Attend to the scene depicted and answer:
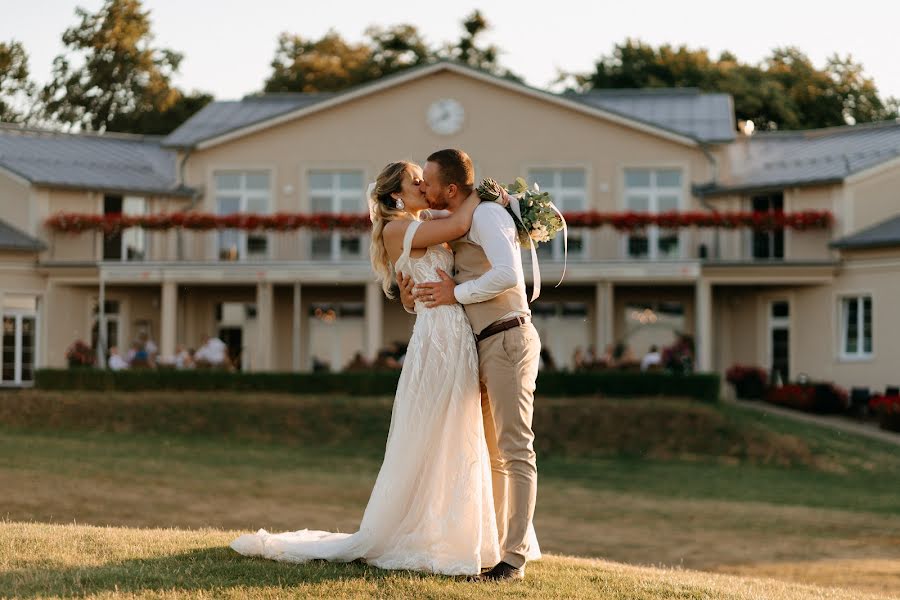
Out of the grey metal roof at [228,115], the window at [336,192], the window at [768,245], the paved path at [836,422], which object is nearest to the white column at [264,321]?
the window at [336,192]

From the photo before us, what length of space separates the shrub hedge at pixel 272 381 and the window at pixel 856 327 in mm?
7107

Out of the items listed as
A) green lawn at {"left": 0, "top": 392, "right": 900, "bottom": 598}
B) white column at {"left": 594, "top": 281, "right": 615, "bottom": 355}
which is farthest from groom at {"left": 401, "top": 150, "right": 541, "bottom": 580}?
white column at {"left": 594, "top": 281, "right": 615, "bottom": 355}

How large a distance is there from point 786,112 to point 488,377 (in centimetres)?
4519

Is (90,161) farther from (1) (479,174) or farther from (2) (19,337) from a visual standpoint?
(1) (479,174)

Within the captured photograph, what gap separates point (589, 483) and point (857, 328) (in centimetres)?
1298

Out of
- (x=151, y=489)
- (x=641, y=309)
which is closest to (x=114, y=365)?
(x=151, y=489)

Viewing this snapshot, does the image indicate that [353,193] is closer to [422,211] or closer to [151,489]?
[151,489]

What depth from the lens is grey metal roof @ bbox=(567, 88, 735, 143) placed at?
35219mm

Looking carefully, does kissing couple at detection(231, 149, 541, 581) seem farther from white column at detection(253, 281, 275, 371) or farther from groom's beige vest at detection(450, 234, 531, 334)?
white column at detection(253, 281, 275, 371)

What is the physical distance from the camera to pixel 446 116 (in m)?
34.8

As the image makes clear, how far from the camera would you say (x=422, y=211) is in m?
7.97

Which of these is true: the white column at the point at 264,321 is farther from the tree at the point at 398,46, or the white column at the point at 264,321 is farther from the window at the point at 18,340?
the tree at the point at 398,46

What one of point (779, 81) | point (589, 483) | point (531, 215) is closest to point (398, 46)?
point (779, 81)

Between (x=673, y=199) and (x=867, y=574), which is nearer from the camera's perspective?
(x=867, y=574)
